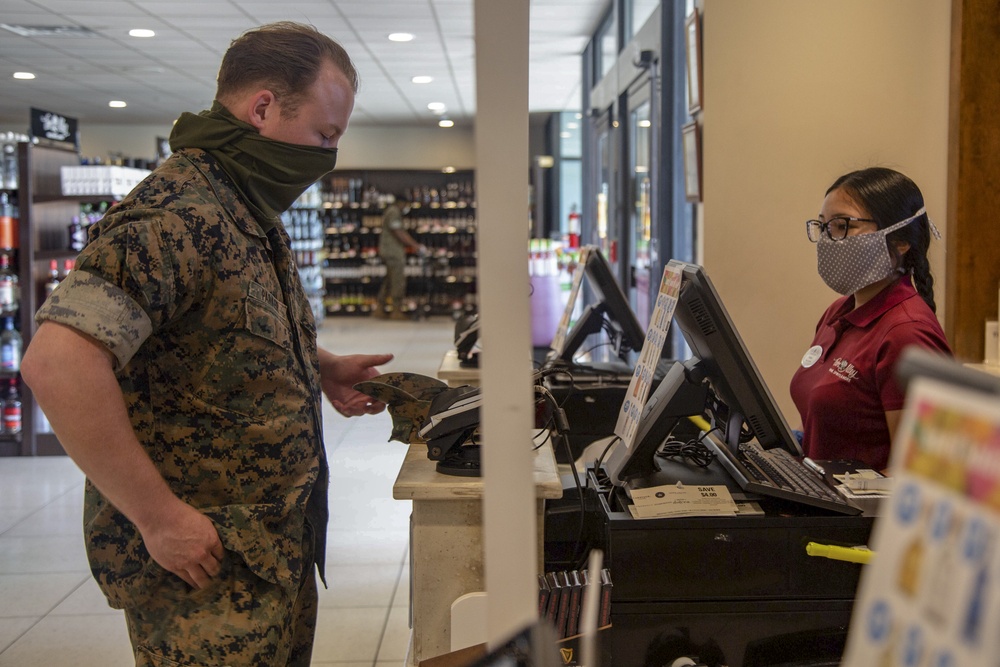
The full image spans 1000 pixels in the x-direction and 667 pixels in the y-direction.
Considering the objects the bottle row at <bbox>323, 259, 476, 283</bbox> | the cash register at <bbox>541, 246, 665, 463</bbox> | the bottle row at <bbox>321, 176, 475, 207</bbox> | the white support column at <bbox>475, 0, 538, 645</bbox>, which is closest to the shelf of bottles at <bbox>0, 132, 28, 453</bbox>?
the cash register at <bbox>541, 246, 665, 463</bbox>

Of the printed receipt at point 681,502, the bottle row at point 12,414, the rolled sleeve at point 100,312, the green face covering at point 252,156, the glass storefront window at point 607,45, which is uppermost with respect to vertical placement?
the glass storefront window at point 607,45

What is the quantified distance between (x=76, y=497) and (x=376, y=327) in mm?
8994

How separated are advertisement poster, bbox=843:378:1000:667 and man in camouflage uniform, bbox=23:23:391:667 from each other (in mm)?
1199

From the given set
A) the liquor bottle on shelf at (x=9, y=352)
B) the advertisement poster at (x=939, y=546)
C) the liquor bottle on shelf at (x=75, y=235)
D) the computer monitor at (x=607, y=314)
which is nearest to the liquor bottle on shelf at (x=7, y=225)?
the liquor bottle on shelf at (x=75, y=235)

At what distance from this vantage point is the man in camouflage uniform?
142 centimetres

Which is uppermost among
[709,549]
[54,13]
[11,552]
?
[54,13]

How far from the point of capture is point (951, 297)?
3.18 metres

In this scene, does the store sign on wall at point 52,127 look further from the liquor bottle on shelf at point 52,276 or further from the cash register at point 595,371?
the cash register at point 595,371

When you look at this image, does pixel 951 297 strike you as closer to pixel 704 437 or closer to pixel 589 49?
pixel 704 437

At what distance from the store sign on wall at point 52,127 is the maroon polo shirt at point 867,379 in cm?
594

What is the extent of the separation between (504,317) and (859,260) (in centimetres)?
163

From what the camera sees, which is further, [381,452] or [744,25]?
[381,452]

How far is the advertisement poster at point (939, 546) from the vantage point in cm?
48

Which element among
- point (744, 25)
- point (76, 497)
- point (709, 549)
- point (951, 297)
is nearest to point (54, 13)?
point (76, 497)
